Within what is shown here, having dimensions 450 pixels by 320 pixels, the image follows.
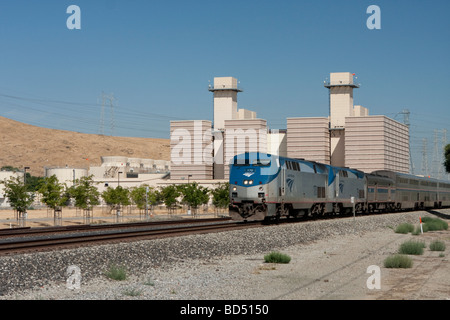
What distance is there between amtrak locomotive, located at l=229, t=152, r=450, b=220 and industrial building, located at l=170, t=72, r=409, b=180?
110 meters

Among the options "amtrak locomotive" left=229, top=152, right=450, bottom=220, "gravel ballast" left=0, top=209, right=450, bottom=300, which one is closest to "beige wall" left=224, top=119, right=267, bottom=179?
"amtrak locomotive" left=229, top=152, right=450, bottom=220

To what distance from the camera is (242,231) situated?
30859 millimetres

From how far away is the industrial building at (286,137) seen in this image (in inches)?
6762

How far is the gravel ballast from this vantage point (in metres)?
14.7

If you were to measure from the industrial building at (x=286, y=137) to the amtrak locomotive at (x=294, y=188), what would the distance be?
110453 mm

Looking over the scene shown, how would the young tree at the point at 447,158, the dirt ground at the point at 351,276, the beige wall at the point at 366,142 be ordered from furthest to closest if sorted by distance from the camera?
the beige wall at the point at 366,142 < the young tree at the point at 447,158 < the dirt ground at the point at 351,276

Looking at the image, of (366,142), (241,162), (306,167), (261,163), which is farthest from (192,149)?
(261,163)

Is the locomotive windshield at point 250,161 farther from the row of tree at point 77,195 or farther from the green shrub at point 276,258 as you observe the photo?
the row of tree at point 77,195

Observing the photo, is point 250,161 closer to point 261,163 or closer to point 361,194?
point 261,163

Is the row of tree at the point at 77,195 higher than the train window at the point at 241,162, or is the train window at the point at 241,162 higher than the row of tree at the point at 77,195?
the train window at the point at 241,162

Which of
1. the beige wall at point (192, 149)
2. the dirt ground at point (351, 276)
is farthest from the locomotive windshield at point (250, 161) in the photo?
the beige wall at point (192, 149)

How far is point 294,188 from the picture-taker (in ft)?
Result: 127

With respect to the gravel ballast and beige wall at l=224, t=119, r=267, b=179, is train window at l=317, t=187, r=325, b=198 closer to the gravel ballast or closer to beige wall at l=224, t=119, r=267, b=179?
the gravel ballast

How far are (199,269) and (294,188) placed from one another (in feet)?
66.0
